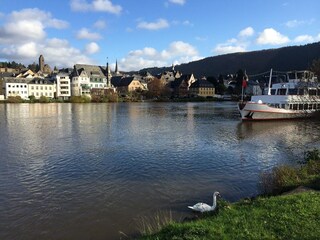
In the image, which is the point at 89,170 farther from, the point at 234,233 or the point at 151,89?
the point at 151,89

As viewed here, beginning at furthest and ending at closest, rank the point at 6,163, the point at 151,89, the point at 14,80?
the point at 151,89 < the point at 14,80 < the point at 6,163

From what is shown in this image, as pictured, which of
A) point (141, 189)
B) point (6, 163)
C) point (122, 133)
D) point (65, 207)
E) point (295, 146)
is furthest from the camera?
point (122, 133)

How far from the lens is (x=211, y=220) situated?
9.26 metres

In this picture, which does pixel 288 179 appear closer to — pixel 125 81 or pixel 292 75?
pixel 292 75

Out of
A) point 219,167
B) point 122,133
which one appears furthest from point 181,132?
point 219,167

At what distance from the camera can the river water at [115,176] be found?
477 inches

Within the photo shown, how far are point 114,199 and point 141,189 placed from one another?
1.68 meters

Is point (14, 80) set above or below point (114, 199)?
above

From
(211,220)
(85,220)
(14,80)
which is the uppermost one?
(14,80)

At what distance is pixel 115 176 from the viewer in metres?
17.8

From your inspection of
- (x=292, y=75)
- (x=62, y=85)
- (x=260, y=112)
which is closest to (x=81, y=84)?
(x=62, y=85)

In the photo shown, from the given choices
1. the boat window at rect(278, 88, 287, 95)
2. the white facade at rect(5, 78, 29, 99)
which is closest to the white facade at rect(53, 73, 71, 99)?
the white facade at rect(5, 78, 29, 99)

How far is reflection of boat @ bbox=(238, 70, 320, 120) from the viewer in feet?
162

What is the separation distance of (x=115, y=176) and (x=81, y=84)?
13013cm
